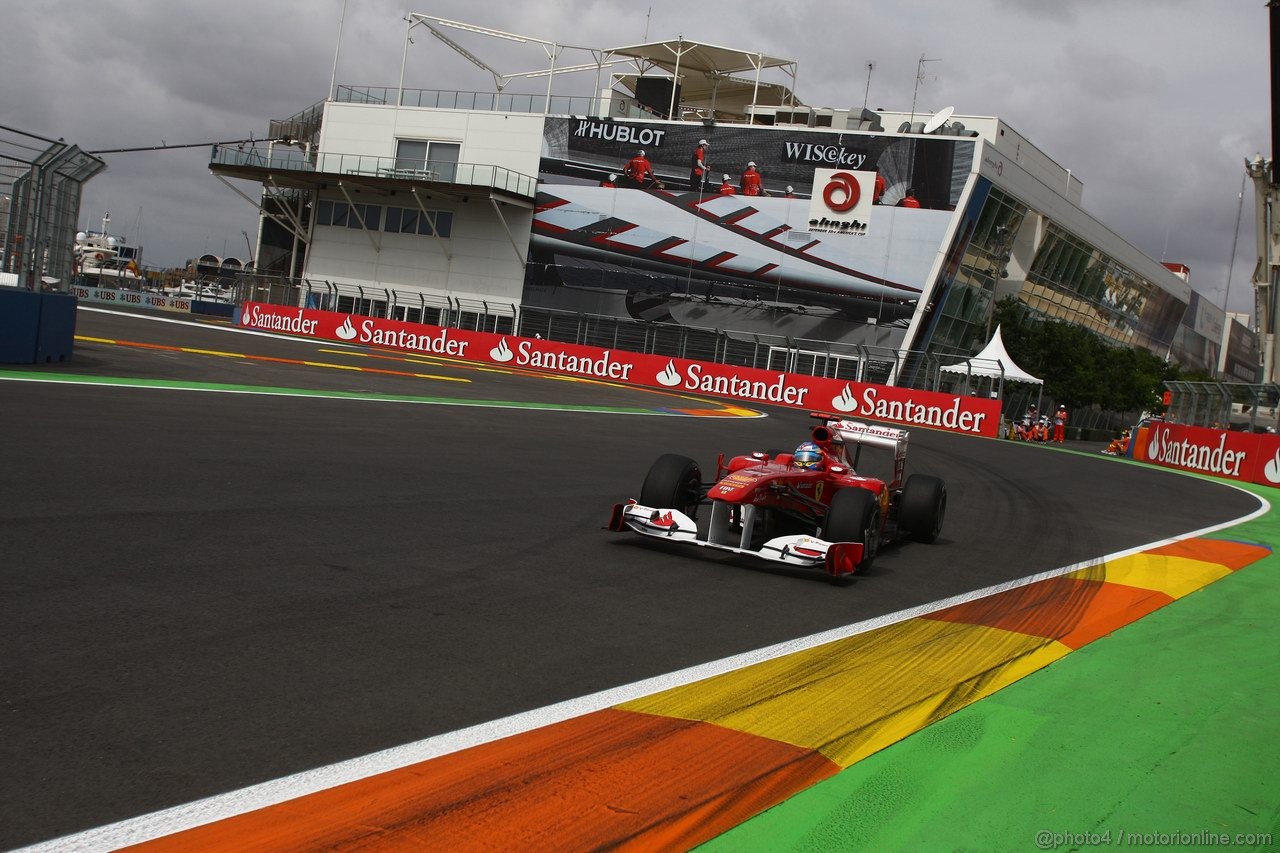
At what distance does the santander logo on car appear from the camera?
27562mm

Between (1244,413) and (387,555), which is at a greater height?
(1244,413)

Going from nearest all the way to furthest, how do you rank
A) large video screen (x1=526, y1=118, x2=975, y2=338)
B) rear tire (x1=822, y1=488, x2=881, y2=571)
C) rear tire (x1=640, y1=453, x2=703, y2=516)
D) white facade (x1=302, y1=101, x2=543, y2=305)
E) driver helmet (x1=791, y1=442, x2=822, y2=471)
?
rear tire (x1=822, y1=488, x2=881, y2=571)
rear tire (x1=640, y1=453, x2=703, y2=516)
driver helmet (x1=791, y1=442, x2=822, y2=471)
large video screen (x1=526, y1=118, x2=975, y2=338)
white facade (x1=302, y1=101, x2=543, y2=305)

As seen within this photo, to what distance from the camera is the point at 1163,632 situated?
7.46 meters

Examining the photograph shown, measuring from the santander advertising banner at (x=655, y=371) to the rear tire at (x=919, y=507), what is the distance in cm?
2594

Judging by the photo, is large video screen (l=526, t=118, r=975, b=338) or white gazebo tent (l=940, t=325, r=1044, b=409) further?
large video screen (l=526, t=118, r=975, b=338)

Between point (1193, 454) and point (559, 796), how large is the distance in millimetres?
29698

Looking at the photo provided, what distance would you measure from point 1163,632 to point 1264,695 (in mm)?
1564

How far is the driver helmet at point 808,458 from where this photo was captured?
9.18 metres

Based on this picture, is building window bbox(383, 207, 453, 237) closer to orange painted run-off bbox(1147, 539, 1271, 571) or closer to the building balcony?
the building balcony

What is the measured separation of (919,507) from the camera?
10.4m

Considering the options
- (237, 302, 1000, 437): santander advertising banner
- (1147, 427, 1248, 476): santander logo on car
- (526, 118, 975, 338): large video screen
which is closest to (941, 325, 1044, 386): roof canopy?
(237, 302, 1000, 437): santander advertising banner

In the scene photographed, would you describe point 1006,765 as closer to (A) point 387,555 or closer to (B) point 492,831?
(B) point 492,831

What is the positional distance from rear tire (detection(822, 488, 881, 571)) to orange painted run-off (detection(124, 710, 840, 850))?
400 centimetres

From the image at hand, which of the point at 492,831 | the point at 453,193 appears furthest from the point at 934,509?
the point at 453,193
